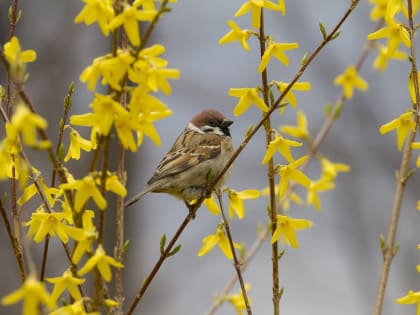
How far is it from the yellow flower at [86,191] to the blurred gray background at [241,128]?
5765 millimetres

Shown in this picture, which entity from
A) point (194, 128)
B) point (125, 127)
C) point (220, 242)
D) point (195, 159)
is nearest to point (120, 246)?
point (220, 242)

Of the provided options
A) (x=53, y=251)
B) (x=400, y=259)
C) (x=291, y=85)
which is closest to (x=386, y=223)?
(x=400, y=259)

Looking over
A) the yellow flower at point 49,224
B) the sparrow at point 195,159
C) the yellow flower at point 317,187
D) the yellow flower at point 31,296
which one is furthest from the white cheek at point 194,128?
the yellow flower at point 31,296

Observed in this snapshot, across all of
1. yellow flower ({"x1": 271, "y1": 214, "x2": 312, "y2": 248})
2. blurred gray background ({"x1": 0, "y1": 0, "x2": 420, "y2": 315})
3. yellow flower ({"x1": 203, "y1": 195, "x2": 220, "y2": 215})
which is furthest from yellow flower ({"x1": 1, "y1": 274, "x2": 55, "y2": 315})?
blurred gray background ({"x1": 0, "y1": 0, "x2": 420, "y2": 315})

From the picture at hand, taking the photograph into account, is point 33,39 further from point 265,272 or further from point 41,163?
point 265,272

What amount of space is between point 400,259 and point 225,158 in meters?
5.41

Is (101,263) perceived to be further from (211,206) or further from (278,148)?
(211,206)

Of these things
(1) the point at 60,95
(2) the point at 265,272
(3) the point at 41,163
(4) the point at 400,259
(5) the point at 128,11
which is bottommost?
(2) the point at 265,272

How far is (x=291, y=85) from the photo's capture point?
277 cm

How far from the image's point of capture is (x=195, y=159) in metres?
4.55

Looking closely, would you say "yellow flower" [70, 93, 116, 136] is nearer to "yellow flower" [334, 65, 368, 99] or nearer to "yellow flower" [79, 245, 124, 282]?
"yellow flower" [79, 245, 124, 282]

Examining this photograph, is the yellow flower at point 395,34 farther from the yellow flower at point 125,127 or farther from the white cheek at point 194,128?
the white cheek at point 194,128

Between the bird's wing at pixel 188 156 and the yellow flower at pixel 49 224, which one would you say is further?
the bird's wing at pixel 188 156

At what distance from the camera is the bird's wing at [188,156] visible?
438cm
